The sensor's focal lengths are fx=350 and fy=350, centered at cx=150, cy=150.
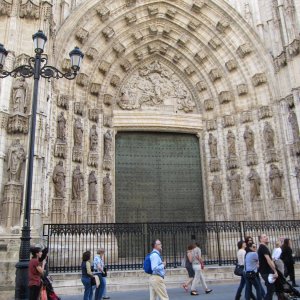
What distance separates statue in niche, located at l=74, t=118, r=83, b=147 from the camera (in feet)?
41.1

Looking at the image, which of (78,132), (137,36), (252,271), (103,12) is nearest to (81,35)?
(103,12)

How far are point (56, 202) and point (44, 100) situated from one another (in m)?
3.40

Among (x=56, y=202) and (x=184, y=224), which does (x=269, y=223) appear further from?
(x=56, y=202)

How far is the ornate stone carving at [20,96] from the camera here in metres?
9.48

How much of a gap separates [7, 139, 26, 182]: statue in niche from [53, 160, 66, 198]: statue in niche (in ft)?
8.11

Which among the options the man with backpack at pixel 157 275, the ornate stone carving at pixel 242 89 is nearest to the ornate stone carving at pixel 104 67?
the ornate stone carving at pixel 242 89

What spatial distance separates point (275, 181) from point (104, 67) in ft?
26.0

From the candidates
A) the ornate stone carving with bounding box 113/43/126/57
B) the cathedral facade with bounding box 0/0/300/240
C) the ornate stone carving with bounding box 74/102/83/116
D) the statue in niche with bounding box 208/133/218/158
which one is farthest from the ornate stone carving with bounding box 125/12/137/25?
the statue in niche with bounding box 208/133/218/158

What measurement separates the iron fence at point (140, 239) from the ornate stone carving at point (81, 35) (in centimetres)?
702

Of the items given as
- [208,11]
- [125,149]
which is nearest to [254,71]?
[208,11]

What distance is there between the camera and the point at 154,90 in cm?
1528

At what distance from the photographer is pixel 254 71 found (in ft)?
47.6

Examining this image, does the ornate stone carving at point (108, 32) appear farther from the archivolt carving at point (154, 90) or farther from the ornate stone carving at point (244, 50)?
the ornate stone carving at point (244, 50)

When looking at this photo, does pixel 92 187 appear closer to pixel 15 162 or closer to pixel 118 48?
pixel 15 162
